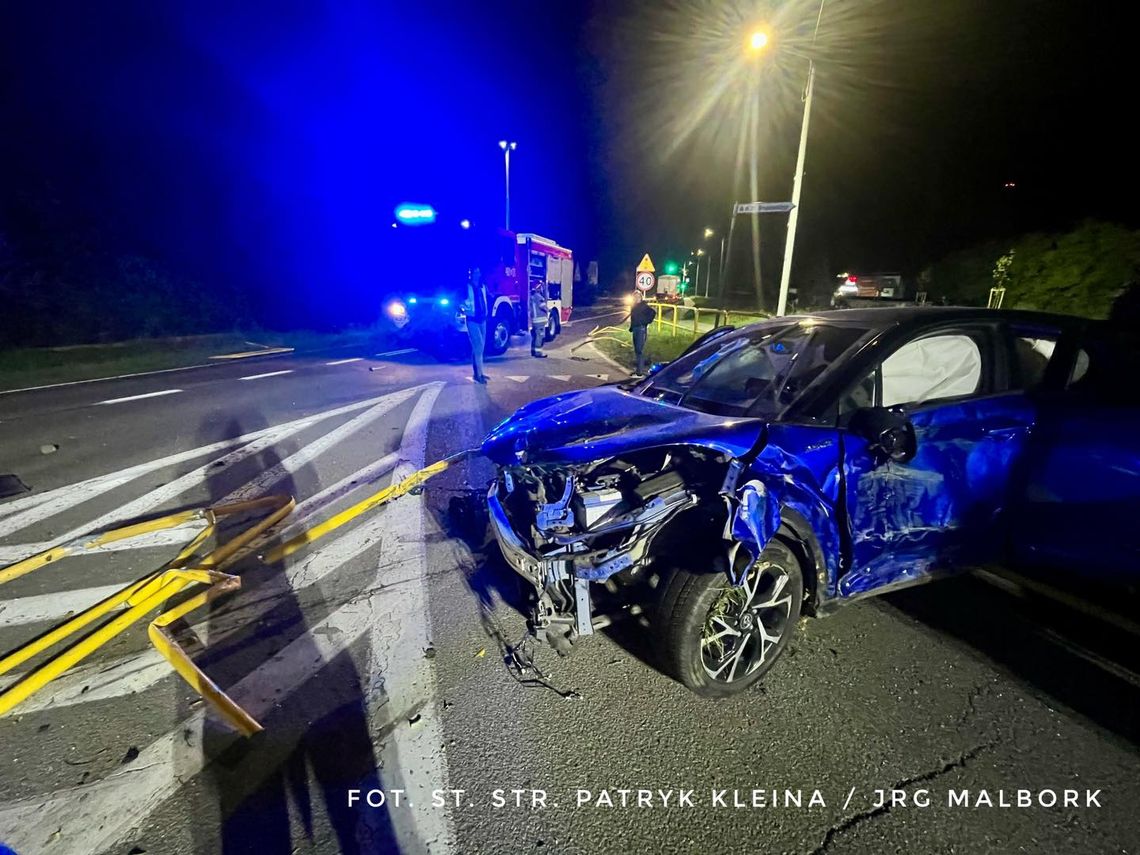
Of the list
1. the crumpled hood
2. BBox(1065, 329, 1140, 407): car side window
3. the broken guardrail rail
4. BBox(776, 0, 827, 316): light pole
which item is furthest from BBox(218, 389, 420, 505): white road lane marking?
BBox(776, 0, 827, 316): light pole

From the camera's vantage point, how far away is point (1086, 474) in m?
2.74

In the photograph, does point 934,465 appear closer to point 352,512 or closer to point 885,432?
point 885,432

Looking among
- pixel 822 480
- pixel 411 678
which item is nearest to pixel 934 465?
pixel 822 480

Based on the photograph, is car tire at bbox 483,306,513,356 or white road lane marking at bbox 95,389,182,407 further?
car tire at bbox 483,306,513,356

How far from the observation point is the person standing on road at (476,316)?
10.4 meters

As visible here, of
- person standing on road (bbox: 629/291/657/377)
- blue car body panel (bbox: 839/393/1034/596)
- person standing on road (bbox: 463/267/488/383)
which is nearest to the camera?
blue car body panel (bbox: 839/393/1034/596)

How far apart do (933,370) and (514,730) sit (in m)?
3.05

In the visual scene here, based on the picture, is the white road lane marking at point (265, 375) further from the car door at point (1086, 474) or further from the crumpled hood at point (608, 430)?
the car door at point (1086, 474)

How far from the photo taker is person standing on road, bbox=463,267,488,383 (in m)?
10.4

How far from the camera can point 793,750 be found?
2.18 meters

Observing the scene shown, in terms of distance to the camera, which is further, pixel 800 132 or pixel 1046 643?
pixel 800 132

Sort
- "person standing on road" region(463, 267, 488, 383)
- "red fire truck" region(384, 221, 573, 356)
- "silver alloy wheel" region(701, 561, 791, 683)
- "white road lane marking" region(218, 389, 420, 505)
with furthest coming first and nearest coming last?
"red fire truck" region(384, 221, 573, 356)
"person standing on road" region(463, 267, 488, 383)
"white road lane marking" region(218, 389, 420, 505)
"silver alloy wheel" region(701, 561, 791, 683)

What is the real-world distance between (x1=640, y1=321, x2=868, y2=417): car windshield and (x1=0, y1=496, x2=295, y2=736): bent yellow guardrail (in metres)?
2.78

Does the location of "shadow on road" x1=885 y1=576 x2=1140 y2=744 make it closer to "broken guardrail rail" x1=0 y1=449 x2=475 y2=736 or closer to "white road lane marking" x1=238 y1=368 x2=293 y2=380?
Result: "broken guardrail rail" x1=0 y1=449 x2=475 y2=736
